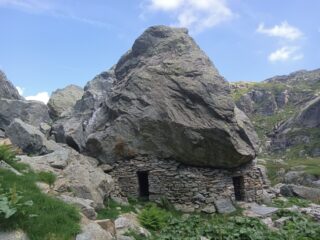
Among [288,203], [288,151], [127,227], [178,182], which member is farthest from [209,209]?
[288,151]

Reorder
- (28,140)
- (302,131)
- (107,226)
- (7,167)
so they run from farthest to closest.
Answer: (302,131) → (28,140) → (7,167) → (107,226)

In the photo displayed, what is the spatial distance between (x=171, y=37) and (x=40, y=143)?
14.4 m

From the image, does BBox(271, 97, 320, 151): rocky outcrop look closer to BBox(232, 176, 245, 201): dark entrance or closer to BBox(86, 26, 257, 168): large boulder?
BBox(232, 176, 245, 201): dark entrance

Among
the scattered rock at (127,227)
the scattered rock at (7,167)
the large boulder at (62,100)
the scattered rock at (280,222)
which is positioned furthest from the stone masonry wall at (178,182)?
the large boulder at (62,100)

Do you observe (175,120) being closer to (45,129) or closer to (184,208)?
(184,208)

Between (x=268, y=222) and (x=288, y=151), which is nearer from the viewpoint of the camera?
(x=268, y=222)

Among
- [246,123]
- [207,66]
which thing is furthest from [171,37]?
[246,123]

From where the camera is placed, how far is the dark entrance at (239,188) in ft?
87.5

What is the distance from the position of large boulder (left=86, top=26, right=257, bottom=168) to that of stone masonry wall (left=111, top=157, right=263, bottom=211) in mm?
494

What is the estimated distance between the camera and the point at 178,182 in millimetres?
24781

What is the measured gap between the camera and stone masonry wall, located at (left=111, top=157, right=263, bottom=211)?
24500mm

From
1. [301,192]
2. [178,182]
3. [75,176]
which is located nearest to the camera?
[75,176]

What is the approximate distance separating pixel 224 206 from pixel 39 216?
45.0ft

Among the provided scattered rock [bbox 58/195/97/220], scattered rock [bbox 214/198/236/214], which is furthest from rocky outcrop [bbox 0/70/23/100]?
scattered rock [bbox 58/195/97/220]
